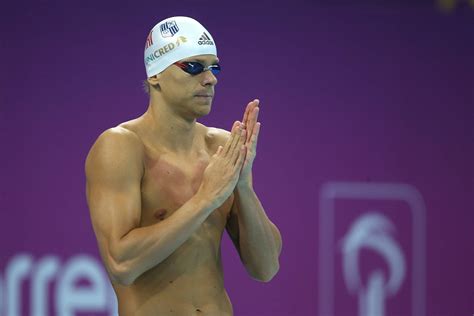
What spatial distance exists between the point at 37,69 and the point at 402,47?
2.42 m

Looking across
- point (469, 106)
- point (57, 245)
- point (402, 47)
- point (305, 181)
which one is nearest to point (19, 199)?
point (57, 245)

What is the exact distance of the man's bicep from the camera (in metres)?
3.10

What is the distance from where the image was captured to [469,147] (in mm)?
6285

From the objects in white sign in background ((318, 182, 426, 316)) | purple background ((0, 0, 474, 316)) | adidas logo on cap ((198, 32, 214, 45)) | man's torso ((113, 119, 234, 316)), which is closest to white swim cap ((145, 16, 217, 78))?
→ adidas logo on cap ((198, 32, 214, 45))

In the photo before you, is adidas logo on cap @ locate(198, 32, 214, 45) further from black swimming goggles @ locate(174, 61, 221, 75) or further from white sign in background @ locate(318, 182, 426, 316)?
white sign in background @ locate(318, 182, 426, 316)

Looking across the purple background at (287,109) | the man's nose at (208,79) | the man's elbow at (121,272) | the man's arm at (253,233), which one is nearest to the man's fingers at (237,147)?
the man's arm at (253,233)

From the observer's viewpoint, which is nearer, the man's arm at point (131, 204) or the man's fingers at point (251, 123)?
the man's arm at point (131, 204)

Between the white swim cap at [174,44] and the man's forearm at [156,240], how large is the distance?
0.58 m

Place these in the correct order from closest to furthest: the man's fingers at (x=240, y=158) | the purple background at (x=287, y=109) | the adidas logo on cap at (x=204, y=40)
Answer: the man's fingers at (x=240, y=158)
the adidas logo on cap at (x=204, y=40)
the purple background at (x=287, y=109)

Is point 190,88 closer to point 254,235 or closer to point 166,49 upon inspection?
point 166,49

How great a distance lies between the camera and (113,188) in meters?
3.15

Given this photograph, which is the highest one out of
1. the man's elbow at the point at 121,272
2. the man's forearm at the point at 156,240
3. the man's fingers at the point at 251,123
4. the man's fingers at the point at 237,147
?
the man's fingers at the point at 251,123

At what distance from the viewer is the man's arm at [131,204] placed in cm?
303

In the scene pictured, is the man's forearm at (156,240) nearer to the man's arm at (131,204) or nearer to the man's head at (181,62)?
the man's arm at (131,204)
